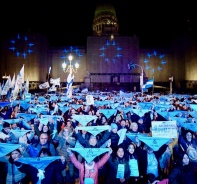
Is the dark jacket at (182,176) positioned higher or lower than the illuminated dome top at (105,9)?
lower

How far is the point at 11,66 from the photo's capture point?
143ft

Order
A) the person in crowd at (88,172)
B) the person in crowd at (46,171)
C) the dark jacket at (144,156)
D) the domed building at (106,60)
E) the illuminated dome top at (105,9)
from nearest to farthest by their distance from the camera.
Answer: the person in crowd at (46,171), the person in crowd at (88,172), the dark jacket at (144,156), the domed building at (106,60), the illuminated dome top at (105,9)

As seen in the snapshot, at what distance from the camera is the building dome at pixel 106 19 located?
53031 mm

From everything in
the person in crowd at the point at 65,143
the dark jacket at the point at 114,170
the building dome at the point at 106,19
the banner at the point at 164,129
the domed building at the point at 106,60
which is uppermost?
the building dome at the point at 106,19

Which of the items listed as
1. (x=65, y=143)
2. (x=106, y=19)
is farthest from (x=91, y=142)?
(x=106, y=19)

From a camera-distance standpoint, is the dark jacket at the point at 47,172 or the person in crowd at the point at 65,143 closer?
the dark jacket at the point at 47,172

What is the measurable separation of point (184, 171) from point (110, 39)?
43858mm

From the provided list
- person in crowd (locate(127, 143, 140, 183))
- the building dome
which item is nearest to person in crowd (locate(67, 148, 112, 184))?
person in crowd (locate(127, 143, 140, 183))

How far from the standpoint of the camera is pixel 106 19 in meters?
52.9

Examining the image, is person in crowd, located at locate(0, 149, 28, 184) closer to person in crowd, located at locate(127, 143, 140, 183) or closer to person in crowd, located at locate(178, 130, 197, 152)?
person in crowd, located at locate(127, 143, 140, 183)

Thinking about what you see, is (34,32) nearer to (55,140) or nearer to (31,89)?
(31,89)

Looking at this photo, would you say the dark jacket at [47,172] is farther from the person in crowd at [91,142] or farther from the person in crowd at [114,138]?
the person in crowd at [114,138]

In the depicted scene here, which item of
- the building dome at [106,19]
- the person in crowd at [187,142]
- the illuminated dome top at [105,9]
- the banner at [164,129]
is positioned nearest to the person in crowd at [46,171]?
the banner at [164,129]

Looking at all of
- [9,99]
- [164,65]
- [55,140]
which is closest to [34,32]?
[164,65]
